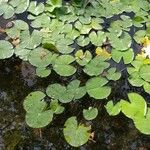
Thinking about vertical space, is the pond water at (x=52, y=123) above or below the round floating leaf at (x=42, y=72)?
below

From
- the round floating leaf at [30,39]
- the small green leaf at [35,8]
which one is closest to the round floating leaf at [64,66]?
the round floating leaf at [30,39]

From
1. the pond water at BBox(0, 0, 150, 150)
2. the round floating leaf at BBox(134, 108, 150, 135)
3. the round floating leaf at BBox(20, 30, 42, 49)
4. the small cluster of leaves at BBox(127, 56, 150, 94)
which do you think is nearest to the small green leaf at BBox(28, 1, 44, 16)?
the round floating leaf at BBox(20, 30, 42, 49)

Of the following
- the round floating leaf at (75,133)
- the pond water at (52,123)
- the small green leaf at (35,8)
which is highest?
the small green leaf at (35,8)

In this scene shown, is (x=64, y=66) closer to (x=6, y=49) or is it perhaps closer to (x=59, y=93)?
(x=59, y=93)

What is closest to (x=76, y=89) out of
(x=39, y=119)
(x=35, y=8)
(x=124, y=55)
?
(x=39, y=119)

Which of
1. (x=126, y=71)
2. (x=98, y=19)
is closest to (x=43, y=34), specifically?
(x=98, y=19)

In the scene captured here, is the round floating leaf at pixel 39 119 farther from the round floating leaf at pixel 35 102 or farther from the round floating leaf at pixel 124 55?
the round floating leaf at pixel 124 55

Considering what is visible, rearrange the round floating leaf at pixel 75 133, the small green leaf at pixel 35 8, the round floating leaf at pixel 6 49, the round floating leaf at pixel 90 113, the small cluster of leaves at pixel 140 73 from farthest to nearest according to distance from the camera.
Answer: the small green leaf at pixel 35 8
the round floating leaf at pixel 6 49
the small cluster of leaves at pixel 140 73
the round floating leaf at pixel 90 113
the round floating leaf at pixel 75 133

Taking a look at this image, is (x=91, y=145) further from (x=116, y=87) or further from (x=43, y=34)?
(x=43, y=34)
